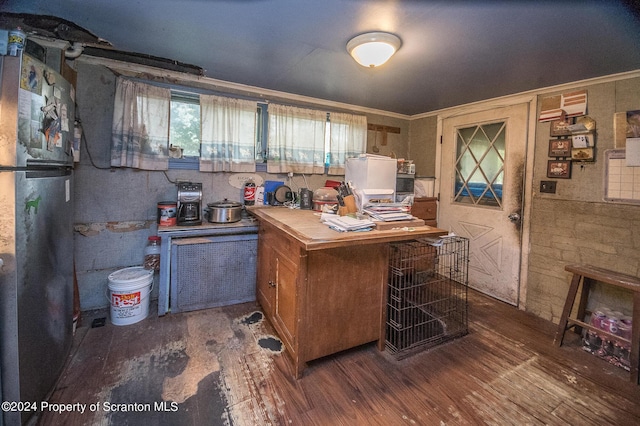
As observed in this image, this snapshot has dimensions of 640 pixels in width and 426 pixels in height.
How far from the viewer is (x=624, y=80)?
7.21 feet

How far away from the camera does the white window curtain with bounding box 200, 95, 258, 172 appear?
2.81m

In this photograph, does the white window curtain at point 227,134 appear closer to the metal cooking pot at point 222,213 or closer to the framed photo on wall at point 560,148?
the metal cooking pot at point 222,213

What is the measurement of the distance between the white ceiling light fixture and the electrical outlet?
6.63 feet

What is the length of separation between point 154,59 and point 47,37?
2.26ft

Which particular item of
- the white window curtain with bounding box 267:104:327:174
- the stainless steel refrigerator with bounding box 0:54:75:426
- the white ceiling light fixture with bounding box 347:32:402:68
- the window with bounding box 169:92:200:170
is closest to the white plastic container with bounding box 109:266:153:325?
the stainless steel refrigerator with bounding box 0:54:75:426

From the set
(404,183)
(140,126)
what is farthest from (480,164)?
(140,126)

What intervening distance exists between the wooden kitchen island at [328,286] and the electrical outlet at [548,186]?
5.33 ft

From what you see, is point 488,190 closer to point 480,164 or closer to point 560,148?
point 480,164

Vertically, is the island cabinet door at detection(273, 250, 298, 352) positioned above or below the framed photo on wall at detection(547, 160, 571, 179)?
below

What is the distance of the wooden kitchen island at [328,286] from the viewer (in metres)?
1.67

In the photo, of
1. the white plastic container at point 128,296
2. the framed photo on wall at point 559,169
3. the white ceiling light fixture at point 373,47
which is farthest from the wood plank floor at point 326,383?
the white ceiling light fixture at point 373,47

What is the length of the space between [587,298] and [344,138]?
289 centimetres

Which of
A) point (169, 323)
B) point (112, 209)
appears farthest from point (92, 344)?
point (112, 209)

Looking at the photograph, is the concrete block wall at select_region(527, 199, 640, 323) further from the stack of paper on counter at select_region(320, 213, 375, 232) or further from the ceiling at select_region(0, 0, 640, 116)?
the stack of paper on counter at select_region(320, 213, 375, 232)
